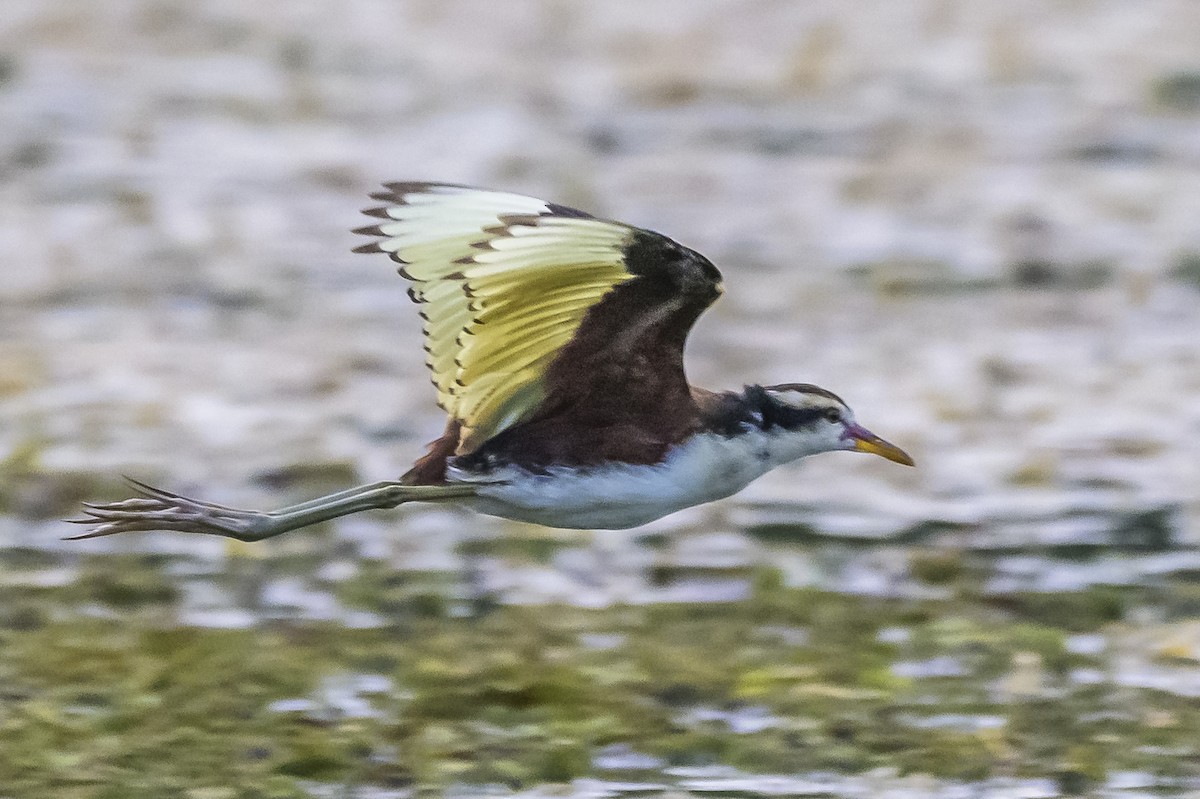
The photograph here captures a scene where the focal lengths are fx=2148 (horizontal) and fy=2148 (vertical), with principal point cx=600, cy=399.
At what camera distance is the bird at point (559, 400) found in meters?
5.13

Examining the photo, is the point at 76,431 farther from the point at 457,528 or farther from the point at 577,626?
the point at 577,626

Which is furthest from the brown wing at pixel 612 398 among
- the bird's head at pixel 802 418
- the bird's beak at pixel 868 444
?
the bird's beak at pixel 868 444

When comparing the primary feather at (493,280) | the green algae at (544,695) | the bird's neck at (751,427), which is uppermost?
the primary feather at (493,280)

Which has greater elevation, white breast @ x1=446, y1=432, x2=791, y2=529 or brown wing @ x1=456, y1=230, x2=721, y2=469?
brown wing @ x1=456, y1=230, x2=721, y2=469

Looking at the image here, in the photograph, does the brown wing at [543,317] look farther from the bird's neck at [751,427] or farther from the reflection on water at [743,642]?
the reflection on water at [743,642]

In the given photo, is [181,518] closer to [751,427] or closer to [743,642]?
[751,427]

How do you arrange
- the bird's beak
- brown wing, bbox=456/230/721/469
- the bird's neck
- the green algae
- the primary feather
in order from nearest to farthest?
the primary feather, brown wing, bbox=456/230/721/469, the bird's neck, the bird's beak, the green algae

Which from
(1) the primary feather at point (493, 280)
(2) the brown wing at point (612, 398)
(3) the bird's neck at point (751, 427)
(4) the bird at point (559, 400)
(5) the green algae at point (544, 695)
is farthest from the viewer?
(5) the green algae at point (544, 695)

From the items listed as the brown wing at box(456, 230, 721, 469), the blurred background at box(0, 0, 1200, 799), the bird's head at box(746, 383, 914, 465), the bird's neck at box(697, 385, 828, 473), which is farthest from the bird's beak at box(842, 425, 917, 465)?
the blurred background at box(0, 0, 1200, 799)

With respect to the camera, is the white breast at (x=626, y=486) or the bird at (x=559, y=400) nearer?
the bird at (x=559, y=400)

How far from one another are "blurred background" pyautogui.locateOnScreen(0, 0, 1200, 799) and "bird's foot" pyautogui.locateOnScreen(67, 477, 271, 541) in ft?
2.70

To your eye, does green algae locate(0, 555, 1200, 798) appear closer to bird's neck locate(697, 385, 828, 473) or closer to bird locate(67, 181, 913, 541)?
bird locate(67, 181, 913, 541)

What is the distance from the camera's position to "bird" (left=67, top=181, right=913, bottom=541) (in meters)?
5.13

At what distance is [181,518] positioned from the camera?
5.57 meters
